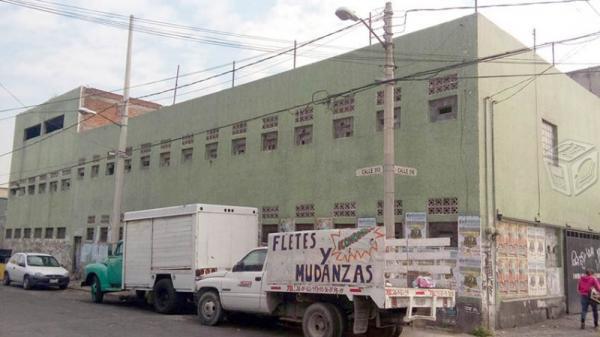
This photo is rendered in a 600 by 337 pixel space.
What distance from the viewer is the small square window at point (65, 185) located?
3065cm

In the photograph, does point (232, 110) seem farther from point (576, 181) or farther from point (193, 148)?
point (576, 181)

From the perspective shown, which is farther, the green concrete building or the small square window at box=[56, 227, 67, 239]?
the small square window at box=[56, 227, 67, 239]

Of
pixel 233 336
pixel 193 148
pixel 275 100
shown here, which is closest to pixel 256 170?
pixel 275 100

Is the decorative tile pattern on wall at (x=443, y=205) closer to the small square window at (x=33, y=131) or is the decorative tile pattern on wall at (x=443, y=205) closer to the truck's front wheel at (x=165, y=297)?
the truck's front wheel at (x=165, y=297)

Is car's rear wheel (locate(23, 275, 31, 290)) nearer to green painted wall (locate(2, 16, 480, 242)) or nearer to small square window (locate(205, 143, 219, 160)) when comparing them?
green painted wall (locate(2, 16, 480, 242))

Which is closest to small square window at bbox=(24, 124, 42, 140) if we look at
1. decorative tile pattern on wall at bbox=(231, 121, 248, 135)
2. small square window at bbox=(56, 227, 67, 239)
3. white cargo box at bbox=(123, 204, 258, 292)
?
small square window at bbox=(56, 227, 67, 239)

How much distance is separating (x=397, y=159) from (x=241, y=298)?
5.69 metres

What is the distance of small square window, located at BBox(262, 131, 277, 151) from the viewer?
62.9 ft

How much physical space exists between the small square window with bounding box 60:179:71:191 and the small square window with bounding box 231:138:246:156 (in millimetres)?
13959

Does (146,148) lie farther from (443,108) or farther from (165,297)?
(443,108)

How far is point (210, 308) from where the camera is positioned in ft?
43.2

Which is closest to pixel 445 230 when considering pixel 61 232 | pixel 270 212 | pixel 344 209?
pixel 344 209

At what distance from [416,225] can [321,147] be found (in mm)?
4176

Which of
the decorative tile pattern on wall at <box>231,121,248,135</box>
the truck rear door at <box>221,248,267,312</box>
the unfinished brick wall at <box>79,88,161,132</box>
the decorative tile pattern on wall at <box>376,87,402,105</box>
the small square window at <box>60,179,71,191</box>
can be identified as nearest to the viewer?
the truck rear door at <box>221,248,267,312</box>
